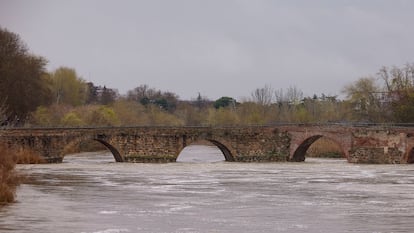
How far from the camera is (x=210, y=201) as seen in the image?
33.0m

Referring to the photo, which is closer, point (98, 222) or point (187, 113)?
point (98, 222)

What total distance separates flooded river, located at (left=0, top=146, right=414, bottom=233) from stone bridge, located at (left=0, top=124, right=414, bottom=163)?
7.98 m

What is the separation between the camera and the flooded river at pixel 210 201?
25781 millimetres

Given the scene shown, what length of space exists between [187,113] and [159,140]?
78.5 meters

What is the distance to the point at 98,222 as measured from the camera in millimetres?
26094

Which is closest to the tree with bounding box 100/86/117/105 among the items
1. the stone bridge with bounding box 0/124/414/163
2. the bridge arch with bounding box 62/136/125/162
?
the stone bridge with bounding box 0/124/414/163

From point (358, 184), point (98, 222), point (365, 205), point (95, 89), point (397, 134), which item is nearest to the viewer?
point (98, 222)

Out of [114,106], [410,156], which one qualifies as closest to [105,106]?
[114,106]

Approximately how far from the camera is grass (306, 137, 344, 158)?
244 ft

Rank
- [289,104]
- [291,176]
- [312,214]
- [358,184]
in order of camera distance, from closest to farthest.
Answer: [312,214], [358,184], [291,176], [289,104]

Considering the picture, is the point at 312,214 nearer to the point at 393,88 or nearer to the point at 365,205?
the point at 365,205

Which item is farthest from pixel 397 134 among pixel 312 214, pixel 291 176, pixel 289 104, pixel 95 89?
pixel 95 89

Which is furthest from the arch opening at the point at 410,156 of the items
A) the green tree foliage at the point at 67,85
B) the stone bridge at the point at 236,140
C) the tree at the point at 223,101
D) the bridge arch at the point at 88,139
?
the tree at the point at 223,101

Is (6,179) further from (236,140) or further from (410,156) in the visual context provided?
(410,156)
